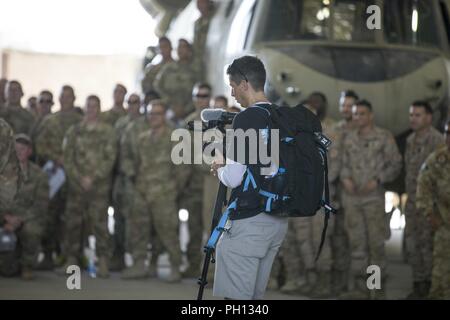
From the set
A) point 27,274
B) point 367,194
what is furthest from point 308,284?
point 27,274

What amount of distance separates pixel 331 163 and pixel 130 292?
2.20m

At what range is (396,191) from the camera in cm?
1211

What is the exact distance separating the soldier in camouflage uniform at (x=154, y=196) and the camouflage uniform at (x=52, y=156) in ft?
3.42

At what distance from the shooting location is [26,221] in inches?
446

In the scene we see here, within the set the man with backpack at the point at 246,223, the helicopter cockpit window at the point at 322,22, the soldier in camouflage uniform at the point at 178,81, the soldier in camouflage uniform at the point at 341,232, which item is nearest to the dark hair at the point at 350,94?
the soldier in camouflage uniform at the point at 341,232

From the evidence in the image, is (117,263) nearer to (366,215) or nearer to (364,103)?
(366,215)

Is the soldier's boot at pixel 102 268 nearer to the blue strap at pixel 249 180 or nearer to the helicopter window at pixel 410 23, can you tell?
the helicopter window at pixel 410 23

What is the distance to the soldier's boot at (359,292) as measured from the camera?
34.2ft

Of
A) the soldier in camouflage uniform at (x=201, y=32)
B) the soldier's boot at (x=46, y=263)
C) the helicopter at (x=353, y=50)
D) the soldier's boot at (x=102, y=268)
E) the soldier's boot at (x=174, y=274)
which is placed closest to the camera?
the soldier's boot at (x=174, y=274)

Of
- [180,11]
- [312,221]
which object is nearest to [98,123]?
[312,221]

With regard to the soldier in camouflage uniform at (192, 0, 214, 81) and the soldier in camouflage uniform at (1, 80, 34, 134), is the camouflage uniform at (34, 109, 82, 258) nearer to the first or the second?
the soldier in camouflage uniform at (1, 80, 34, 134)

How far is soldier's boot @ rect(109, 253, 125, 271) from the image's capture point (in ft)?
40.4

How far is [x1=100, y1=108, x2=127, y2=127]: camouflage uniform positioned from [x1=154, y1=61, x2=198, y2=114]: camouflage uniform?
53 centimetres
